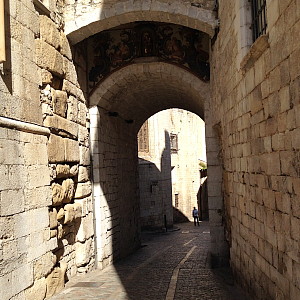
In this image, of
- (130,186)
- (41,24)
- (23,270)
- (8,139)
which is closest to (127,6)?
(41,24)

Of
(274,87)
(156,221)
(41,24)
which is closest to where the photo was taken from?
(274,87)

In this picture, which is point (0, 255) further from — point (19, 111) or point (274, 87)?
point (274, 87)

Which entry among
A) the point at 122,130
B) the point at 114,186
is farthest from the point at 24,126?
the point at 122,130

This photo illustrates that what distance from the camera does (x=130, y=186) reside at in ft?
40.0

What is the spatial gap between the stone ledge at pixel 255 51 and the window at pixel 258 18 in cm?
39

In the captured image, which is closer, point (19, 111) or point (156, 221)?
point (19, 111)

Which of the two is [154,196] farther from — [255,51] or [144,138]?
[255,51]

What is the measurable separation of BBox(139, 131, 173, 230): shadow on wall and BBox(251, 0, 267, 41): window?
14.1 metres

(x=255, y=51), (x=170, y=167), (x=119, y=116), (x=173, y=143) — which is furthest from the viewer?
(x=173, y=143)

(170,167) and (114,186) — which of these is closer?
(114,186)

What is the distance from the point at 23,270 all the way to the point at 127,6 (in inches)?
194

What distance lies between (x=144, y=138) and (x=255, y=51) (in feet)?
51.5

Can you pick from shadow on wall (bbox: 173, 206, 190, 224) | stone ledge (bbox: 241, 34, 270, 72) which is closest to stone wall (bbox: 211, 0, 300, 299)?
stone ledge (bbox: 241, 34, 270, 72)

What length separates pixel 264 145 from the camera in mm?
4648
